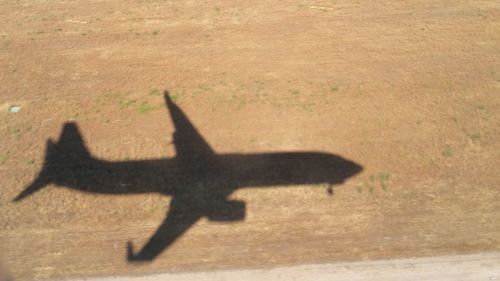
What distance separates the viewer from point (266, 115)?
12.1 metres

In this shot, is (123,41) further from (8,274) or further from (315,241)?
(315,241)

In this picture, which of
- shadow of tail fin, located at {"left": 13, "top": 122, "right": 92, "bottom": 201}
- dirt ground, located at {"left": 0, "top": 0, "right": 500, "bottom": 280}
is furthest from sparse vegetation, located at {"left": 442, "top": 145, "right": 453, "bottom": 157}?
shadow of tail fin, located at {"left": 13, "top": 122, "right": 92, "bottom": 201}

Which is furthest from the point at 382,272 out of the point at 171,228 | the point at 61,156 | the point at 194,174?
the point at 61,156

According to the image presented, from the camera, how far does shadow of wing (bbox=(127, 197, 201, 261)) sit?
30.3 feet

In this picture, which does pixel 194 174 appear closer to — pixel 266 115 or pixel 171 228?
pixel 171 228

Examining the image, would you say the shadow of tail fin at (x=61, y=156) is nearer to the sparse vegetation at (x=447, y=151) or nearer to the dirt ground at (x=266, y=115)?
the dirt ground at (x=266, y=115)

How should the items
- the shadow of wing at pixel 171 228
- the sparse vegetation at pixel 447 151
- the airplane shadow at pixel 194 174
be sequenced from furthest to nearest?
the sparse vegetation at pixel 447 151 → the airplane shadow at pixel 194 174 → the shadow of wing at pixel 171 228

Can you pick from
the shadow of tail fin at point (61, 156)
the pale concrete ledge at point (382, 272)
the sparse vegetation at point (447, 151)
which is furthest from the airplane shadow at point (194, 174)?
the sparse vegetation at point (447, 151)

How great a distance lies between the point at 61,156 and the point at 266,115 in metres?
6.14

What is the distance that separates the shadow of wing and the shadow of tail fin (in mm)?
3157

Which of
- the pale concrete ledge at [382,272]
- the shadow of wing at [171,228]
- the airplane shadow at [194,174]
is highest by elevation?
the airplane shadow at [194,174]

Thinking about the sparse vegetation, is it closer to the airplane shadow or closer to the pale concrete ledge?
the airplane shadow

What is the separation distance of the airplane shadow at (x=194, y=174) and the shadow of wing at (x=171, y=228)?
0.03m

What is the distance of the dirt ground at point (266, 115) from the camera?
936cm
